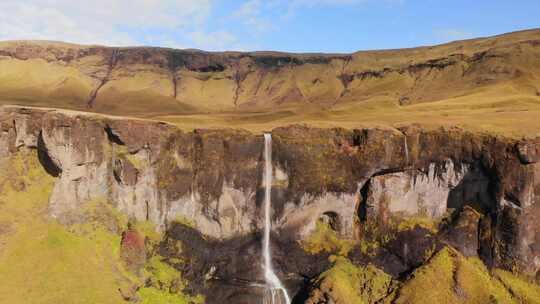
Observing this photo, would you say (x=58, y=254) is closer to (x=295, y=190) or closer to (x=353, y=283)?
(x=295, y=190)

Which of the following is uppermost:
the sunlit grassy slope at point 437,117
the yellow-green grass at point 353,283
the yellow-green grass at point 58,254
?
the sunlit grassy slope at point 437,117

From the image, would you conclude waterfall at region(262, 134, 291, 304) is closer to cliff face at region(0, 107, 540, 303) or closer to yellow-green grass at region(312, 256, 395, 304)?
cliff face at region(0, 107, 540, 303)

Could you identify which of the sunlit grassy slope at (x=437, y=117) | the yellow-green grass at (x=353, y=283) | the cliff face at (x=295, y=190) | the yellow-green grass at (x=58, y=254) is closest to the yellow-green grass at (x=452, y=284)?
the cliff face at (x=295, y=190)

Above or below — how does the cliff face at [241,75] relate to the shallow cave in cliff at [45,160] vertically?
above

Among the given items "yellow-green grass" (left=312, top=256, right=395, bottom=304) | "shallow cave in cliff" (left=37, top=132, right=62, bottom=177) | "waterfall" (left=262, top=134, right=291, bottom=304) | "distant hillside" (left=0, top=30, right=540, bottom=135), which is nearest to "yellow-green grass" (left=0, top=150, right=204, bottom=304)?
"shallow cave in cliff" (left=37, top=132, right=62, bottom=177)

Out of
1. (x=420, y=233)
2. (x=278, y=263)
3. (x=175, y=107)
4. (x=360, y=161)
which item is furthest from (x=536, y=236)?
(x=175, y=107)

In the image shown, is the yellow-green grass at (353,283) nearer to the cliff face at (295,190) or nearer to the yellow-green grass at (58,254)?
the cliff face at (295,190)
